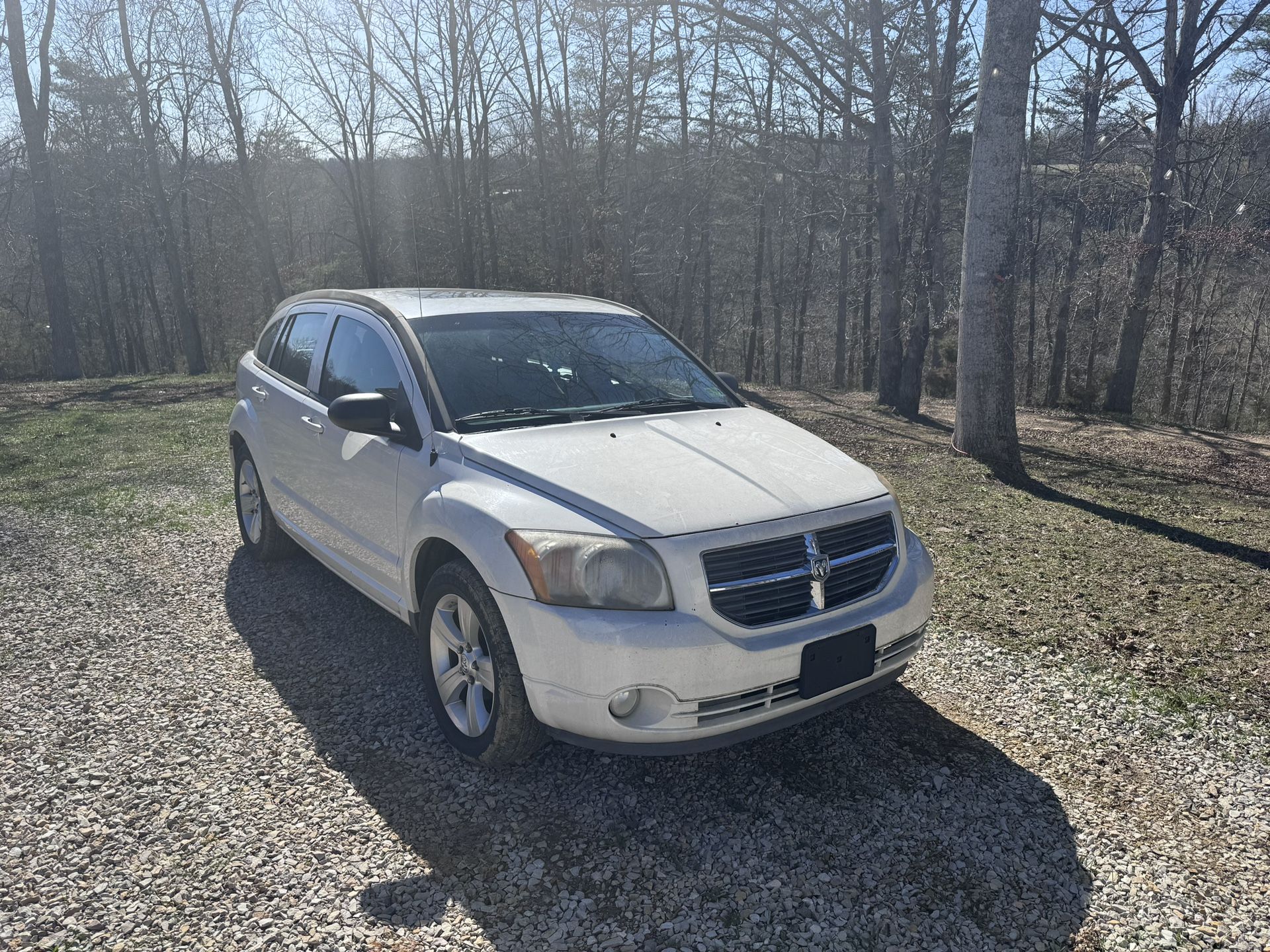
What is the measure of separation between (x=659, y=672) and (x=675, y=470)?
2.83 ft

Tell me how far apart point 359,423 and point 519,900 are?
6.89ft

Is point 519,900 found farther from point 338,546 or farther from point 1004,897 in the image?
point 338,546

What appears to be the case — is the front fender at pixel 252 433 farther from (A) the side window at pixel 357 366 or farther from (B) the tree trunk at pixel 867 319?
(B) the tree trunk at pixel 867 319

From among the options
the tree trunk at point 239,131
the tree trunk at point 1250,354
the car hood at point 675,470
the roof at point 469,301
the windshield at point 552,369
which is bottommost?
the tree trunk at point 1250,354

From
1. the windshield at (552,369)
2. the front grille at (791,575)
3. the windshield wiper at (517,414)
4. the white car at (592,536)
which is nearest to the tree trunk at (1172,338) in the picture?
the windshield at (552,369)

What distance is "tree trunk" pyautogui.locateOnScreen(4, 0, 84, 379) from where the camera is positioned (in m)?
20.9

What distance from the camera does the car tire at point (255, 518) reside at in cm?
586

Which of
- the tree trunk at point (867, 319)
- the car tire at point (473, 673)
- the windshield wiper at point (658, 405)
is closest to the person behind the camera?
the car tire at point (473, 673)

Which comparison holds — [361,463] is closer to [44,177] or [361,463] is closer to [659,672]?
[659,672]

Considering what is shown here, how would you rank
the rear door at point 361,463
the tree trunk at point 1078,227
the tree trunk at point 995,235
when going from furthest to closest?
the tree trunk at point 1078,227
the tree trunk at point 995,235
the rear door at point 361,463

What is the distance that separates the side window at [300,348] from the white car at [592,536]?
0.44m

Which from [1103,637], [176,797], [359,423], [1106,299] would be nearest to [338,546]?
[359,423]

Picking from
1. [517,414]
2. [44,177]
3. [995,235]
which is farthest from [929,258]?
[44,177]

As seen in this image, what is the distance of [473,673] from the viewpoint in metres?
3.41
